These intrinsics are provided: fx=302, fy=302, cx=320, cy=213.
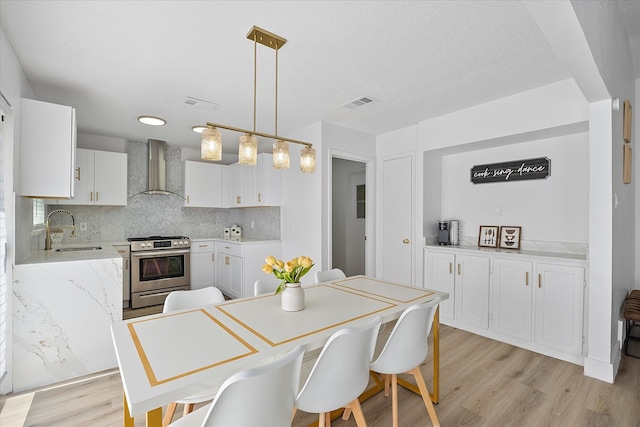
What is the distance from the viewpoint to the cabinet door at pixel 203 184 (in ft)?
16.3

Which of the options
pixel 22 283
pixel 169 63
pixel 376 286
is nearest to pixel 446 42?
pixel 376 286

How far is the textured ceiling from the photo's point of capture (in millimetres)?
1754

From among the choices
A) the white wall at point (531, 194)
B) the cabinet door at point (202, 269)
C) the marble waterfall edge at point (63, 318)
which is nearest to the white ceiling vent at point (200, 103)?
the marble waterfall edge at point (63, 318)

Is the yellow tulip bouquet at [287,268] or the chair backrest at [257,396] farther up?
the yellow tulip bouquet at [287,268]

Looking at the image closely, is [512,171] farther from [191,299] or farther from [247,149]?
[191,299]

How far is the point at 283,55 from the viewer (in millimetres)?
2229

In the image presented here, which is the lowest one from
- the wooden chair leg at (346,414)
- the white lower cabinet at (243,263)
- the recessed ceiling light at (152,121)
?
the wooden chair leg at (346,414)

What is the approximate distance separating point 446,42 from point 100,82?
113 inches

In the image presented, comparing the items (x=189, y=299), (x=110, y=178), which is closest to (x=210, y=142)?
(x=189, y=299)

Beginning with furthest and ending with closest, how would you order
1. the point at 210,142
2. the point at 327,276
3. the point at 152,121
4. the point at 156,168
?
the point at 156,168, the point at 152,121, the point at 327,276, the point at 210,142

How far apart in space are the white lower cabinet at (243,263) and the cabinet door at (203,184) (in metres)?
0.86

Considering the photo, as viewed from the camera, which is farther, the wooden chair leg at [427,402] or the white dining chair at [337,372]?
the wooden chair leg at [427,402]

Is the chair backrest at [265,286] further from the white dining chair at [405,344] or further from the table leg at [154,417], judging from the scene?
the table leg at [154,417]

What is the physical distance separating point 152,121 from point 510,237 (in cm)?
444
